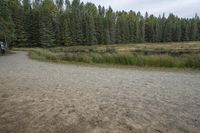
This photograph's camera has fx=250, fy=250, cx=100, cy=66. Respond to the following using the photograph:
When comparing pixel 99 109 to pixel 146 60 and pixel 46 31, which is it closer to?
pixel 146 60

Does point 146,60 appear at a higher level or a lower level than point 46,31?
lower

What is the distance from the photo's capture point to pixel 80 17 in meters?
70.6

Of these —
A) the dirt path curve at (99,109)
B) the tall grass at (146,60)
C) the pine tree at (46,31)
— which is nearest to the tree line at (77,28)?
the pine tree at (46,31)

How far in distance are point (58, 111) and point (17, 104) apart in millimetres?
1261

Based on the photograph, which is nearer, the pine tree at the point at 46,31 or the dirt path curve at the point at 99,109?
the dirt path curve at the point at 99,109

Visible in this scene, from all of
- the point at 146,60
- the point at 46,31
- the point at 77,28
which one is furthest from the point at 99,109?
the point at 77,28

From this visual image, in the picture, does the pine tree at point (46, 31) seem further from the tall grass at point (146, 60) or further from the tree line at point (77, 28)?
the tall grass at point (146, 60)

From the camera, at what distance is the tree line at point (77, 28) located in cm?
5894

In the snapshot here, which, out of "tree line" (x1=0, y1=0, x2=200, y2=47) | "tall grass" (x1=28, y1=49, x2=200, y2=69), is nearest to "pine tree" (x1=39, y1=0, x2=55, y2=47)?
"tree line" (x1=0, y1=0, x2=200, y2=47)

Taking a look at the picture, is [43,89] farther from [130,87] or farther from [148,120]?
[148,120]

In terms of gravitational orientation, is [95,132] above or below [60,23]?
below

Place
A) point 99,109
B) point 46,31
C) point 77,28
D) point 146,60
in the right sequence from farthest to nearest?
point 77,28, point 46,31, point 146,60, point 99,109

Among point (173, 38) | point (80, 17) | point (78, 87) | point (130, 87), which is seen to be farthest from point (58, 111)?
point (173, 38)

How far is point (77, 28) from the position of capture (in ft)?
220
